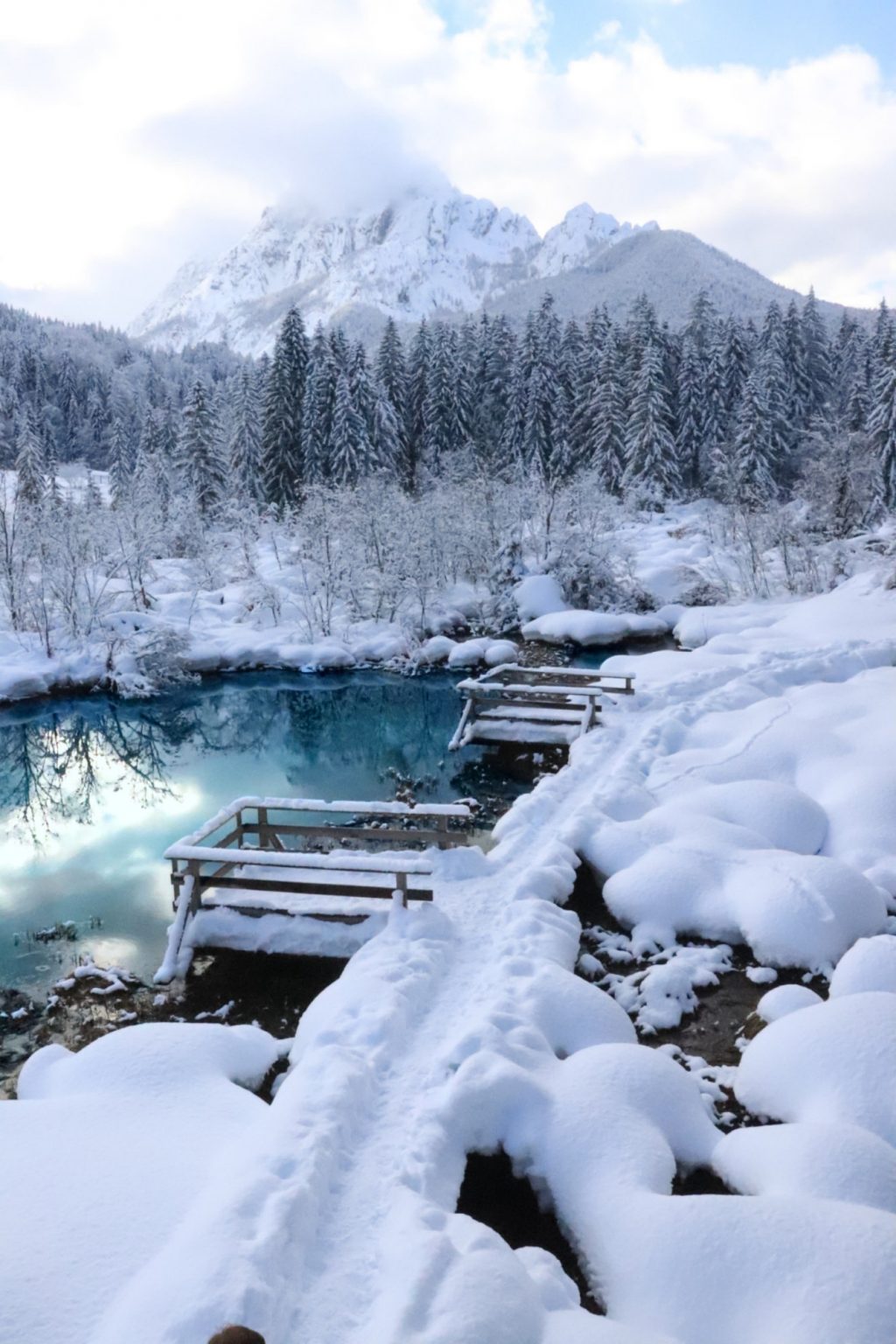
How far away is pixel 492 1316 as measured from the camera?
393 centimetres

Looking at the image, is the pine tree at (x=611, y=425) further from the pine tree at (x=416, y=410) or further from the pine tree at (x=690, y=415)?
the pine tree at (x=416, y=410)

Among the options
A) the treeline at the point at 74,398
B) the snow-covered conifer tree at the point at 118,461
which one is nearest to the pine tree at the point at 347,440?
the snow-covered conifer tree at the point at 118,461

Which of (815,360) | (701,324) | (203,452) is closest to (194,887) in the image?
(203,452)

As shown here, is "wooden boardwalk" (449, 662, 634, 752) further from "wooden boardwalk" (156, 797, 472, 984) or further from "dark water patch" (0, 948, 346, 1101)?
"dark water patch" (0, 948, 346, 1101)

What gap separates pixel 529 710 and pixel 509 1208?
13798mm

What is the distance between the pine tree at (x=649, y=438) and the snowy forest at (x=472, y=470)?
0.13m

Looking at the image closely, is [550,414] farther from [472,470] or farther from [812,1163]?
[812,1163]

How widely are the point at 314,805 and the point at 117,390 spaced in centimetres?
9906

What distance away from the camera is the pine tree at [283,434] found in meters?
47.9

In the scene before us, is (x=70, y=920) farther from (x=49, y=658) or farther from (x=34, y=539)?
(x=34, y=539)

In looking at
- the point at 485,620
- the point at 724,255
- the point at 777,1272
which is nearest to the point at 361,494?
the point at 485,620

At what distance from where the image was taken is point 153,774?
66.6 feet

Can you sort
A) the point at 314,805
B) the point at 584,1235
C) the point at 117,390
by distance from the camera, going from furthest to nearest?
1. the point at 117,390
2. the point at 314,805
3. the point at 584,1235

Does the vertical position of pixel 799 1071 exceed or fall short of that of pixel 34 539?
it falls short
